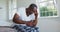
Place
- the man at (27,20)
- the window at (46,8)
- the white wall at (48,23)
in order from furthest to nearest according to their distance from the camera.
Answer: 1. the window at (46,8)
2. the white wall at (48,23)
3. the man at (27,20)

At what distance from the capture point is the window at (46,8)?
5.09 metres

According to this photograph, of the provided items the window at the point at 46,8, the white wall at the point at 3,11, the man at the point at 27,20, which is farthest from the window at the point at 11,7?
the man at the point at 27,20

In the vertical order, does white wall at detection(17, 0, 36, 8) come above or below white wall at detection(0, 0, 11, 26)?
above

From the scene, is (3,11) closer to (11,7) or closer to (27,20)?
(11,7)

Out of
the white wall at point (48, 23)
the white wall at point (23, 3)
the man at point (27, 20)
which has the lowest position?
the white wall at point (48, 23)

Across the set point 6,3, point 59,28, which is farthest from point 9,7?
point 59,28

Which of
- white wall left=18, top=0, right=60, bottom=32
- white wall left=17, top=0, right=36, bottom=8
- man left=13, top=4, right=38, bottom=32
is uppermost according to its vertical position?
white wall left=17, top=0, right=36, bottom=8

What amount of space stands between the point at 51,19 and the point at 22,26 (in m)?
2.40

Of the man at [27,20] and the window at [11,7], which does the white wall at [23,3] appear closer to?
the window at [11,7]

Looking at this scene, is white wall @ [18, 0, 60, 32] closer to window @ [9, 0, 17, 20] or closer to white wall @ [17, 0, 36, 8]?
white wall @ [17, 0, 36, 8]

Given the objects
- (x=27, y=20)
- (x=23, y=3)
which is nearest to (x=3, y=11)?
(x=23, y=3)

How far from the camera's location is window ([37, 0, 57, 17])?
5.09m

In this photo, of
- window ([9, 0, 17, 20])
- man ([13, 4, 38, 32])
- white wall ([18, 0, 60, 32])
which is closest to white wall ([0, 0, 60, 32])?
white wall ([18, 0, 60, 32])

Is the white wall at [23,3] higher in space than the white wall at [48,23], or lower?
higher
